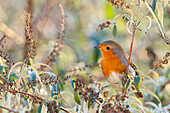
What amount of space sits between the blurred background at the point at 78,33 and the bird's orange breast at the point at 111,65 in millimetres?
828

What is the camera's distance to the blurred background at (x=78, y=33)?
2943 mm

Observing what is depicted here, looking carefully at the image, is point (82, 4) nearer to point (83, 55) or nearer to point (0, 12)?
point (83, 55)

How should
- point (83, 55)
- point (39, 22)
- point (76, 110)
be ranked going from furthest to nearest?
point (83, 55) < point (39, 22) < point (76, 110)

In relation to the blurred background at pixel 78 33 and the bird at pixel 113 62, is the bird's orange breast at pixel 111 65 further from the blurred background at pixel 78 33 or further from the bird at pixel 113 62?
the blurred background at pixel 78 33

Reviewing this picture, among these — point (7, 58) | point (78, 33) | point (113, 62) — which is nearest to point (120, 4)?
point (7, 58)

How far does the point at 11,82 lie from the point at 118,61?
29.8 inches

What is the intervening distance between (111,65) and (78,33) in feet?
6.54

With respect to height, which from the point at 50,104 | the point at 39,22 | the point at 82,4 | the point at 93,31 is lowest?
the point at 50,104

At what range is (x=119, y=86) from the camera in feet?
5.87

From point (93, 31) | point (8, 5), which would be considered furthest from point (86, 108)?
point (8, 5)

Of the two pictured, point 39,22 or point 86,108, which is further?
point 39,22

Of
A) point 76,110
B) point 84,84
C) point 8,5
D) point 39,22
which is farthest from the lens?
point 8,5

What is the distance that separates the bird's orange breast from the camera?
1.74 meters

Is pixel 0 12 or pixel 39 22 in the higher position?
pixel 0 12
